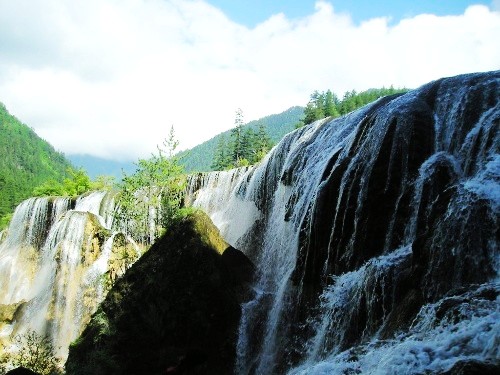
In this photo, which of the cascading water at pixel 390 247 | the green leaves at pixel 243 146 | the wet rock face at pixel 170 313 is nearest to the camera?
the cascading water at pixel 390 247

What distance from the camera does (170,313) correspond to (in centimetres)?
1586

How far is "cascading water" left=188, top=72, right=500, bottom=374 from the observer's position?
636 centimetres

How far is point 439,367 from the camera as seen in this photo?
4.87 meters

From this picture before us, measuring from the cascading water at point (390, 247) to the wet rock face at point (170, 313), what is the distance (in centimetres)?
96

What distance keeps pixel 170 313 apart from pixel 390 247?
28.3 ft

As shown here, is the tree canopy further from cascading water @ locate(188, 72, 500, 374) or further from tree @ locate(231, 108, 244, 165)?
cascading water @ locate(188, 72, 500, 374)

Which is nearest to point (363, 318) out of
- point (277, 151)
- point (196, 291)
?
point (196, 291)

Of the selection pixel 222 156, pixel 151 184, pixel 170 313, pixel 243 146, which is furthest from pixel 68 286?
pixel 222 156

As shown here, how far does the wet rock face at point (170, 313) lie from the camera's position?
15039 mm

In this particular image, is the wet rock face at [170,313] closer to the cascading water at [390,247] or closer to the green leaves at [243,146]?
the cascading water at [390,247]

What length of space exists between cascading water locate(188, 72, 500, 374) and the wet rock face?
0.96 metres

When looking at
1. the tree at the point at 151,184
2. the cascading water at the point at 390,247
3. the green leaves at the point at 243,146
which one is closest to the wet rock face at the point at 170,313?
the cascading water at the point at 390,247

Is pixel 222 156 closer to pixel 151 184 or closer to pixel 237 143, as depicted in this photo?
pixel 237 143

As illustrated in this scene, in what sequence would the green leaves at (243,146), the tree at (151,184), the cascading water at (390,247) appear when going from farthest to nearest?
1. the green leaves at (243,146)
2. the tree at (151,184)
3. the cascading water at (390,247)
